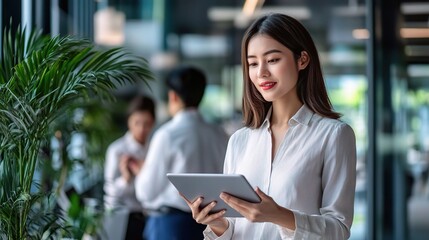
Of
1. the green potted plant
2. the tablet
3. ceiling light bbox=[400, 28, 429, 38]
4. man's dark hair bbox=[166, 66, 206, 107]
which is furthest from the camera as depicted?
ceiling light bbox=[400, 28, 429, 38]

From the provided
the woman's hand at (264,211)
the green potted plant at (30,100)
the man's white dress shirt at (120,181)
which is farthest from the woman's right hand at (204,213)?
the man's white dress shirt at (120,181)

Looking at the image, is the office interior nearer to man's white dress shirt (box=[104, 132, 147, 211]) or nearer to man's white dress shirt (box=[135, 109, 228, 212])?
man's white dress shirt (box=[104, 132, 147, 211])

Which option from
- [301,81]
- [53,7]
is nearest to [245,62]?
[301,81]

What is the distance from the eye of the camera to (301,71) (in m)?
2.75

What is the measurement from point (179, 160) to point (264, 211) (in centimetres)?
261

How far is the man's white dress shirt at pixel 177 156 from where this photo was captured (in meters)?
5.00

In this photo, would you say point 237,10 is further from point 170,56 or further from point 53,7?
point 53,7

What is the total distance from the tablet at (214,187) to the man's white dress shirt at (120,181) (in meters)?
3.52

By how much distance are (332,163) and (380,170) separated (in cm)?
447

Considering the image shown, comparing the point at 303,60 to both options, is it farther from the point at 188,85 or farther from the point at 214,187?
the point at 188,85

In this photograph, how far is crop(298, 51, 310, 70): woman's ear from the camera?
8.87ft

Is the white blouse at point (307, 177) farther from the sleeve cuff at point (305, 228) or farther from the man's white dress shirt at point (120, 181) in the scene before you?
the man's white dress shirt at point (120, 181)

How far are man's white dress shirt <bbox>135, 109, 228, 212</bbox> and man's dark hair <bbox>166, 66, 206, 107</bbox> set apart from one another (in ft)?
0.29

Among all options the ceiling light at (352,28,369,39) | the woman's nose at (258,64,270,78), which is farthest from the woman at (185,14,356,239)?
the ceiling light at (352,28,369,39)
